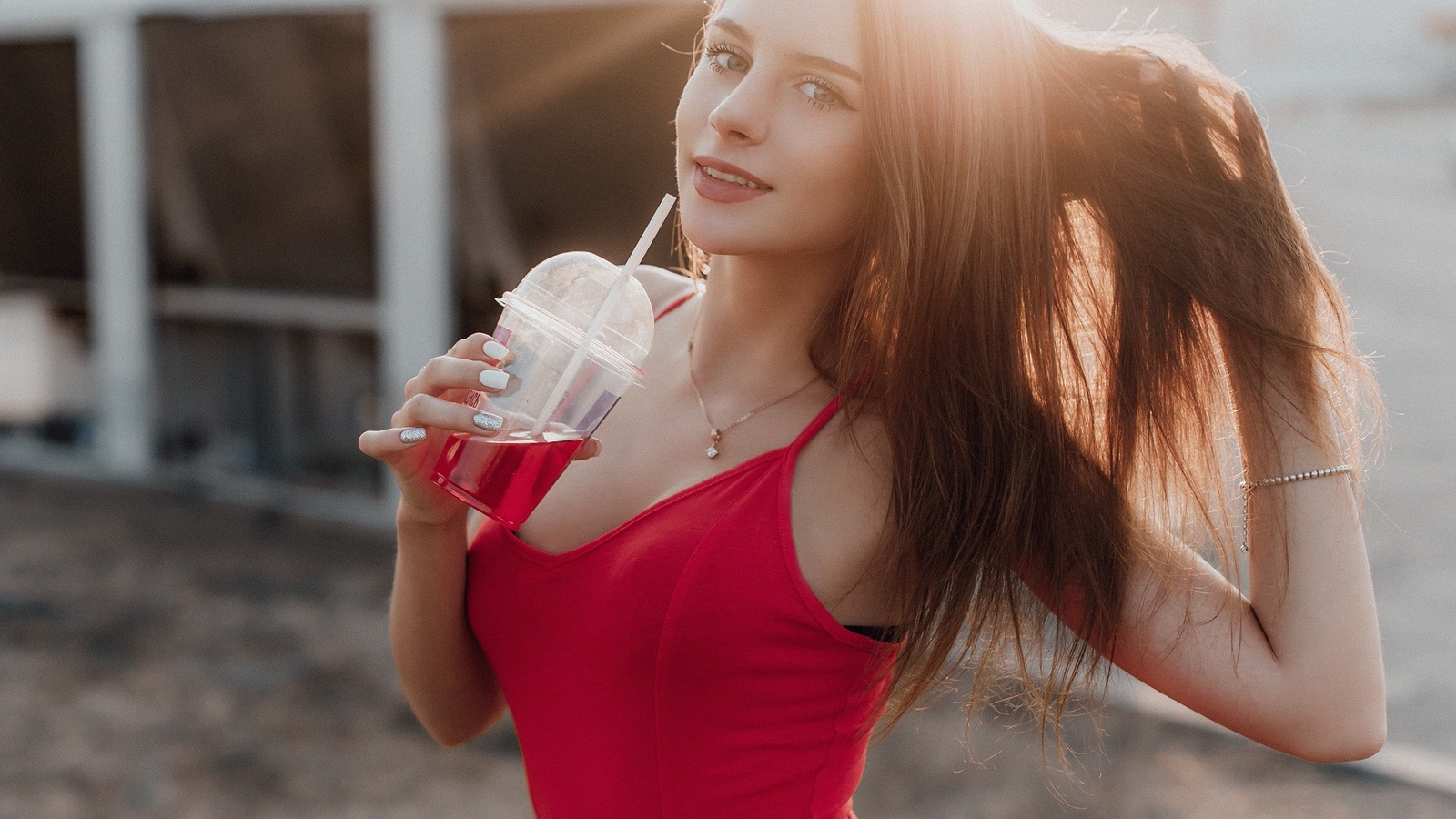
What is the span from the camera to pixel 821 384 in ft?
4.66

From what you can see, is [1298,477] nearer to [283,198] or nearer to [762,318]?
[762,318]

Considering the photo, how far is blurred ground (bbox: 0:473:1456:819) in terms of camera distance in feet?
11.2

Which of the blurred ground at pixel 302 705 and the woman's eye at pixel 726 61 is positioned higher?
the woman's eye at pixel 726 61

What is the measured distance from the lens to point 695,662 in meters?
1.27

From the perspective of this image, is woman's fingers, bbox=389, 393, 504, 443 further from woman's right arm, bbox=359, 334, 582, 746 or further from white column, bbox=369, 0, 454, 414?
white column, bbox=369, 0, 454, 414

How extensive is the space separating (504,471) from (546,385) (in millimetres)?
99

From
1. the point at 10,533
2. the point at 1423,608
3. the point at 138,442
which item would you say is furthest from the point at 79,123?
the point at 1423,608

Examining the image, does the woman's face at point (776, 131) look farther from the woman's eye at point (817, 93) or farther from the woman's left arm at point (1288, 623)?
the woman's left arm at point (1288, 623)

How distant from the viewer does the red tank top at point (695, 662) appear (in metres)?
1.26

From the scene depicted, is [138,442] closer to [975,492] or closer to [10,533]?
[10,533]

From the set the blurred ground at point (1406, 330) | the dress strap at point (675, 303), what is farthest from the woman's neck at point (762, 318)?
the blurred ground at point (1406, 330)

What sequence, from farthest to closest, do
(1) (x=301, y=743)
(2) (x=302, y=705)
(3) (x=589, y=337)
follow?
(2) (x=302, y=705)
(1) (x=301, y=743)
(3) (x=589, y=337)

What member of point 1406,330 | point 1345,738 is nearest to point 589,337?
point 1345,738

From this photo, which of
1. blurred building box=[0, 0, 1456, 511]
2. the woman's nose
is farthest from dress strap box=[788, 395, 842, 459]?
blurred building box=[0, 0, 1456, 511]
